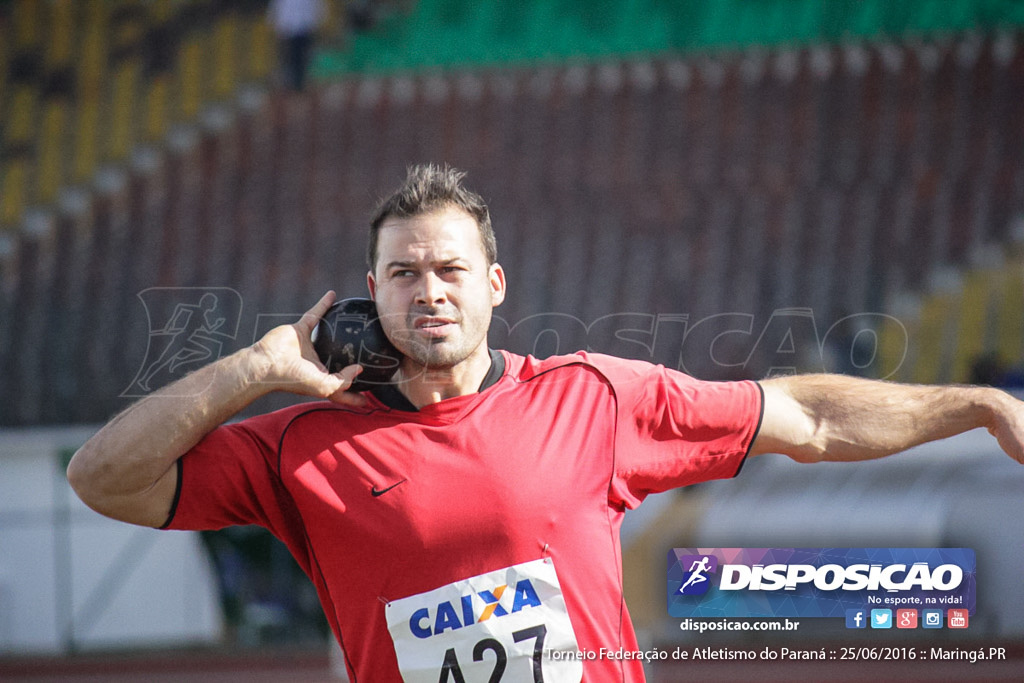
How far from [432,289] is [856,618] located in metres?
1.87

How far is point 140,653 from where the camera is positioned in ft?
21.9

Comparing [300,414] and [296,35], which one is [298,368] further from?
[296,35]

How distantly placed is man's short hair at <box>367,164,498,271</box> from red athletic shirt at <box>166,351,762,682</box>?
39 centimetres

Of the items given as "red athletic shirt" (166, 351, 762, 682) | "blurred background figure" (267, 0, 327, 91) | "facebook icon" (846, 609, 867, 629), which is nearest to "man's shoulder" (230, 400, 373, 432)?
"red athletic shirt" (166, 351, 762, 682)

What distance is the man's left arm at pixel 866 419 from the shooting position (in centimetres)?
255

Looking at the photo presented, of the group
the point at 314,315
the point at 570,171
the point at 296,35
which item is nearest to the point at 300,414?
the point at 314,315

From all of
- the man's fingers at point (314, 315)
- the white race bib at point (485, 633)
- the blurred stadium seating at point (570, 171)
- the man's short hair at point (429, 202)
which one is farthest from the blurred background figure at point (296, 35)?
the white race bib at point (485, 633)

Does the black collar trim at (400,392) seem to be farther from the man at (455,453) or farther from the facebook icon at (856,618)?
the facebook icon at (856,618)

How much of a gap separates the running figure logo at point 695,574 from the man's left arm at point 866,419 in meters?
0.81

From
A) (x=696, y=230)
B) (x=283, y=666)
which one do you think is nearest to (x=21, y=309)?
(x=283, y=666)

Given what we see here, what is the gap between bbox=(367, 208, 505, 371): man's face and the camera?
8.05 feet

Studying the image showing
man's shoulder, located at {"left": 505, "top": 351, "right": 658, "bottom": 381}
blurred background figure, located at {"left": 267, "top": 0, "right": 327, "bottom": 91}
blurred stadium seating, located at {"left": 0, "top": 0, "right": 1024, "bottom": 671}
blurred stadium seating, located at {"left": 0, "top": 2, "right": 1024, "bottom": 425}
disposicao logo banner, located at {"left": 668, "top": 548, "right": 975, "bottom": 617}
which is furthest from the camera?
blurred background figure, located at {"left": 267, "top": 0, "right": 327, "bottom": 91}

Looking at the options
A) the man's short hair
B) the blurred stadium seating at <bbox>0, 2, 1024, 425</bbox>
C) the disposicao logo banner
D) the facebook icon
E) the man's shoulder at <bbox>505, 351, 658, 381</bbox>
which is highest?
the blurred stadium seating at <bbox>0, 2, 1024, 425</bbox>

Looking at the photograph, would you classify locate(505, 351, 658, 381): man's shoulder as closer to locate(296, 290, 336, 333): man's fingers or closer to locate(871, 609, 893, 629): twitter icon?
locate(296, 290, 336, 333): man's fingers
